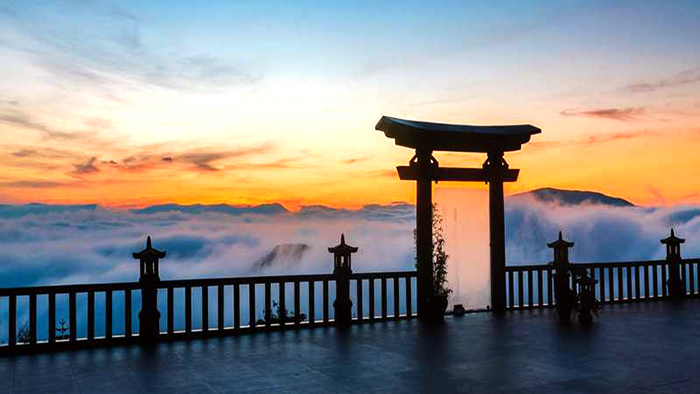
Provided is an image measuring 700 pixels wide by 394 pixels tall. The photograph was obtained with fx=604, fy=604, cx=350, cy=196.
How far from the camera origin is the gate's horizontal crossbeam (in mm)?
10258

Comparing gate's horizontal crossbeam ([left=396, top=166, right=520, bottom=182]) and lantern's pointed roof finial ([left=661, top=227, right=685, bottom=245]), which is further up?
gate's horizontal crossbeam ([left=396, top=166, right=520, bottom=182])

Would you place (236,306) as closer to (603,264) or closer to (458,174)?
(458,174)

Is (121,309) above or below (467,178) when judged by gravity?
below

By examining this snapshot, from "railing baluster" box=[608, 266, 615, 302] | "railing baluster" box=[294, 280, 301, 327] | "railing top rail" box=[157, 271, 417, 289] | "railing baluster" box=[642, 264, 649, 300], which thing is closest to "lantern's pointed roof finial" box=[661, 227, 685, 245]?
"railing baluster" box=[642, 264, 649, 300]

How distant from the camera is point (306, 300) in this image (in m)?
9.31

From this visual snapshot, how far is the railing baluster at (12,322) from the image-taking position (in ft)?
24.0

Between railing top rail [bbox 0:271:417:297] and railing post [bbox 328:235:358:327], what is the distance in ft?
0.38

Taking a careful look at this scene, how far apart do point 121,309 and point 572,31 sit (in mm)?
8944

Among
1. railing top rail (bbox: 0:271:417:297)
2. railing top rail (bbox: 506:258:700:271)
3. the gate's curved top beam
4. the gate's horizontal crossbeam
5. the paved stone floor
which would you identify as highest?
the gate's curved top beam

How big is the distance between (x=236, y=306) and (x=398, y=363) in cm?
306

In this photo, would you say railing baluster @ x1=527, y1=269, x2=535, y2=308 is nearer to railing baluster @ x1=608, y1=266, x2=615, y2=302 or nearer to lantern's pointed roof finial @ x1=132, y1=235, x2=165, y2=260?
railing baluster @ x1=608, y1=266, x2=615, y2=302

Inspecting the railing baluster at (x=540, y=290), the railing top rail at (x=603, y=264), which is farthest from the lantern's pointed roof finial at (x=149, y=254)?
the railing baluster at (x=540, y=290)

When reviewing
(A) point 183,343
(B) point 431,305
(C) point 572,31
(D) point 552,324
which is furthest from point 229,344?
(C) point 572,31

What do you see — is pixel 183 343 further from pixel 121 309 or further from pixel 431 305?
pixel 431 305
